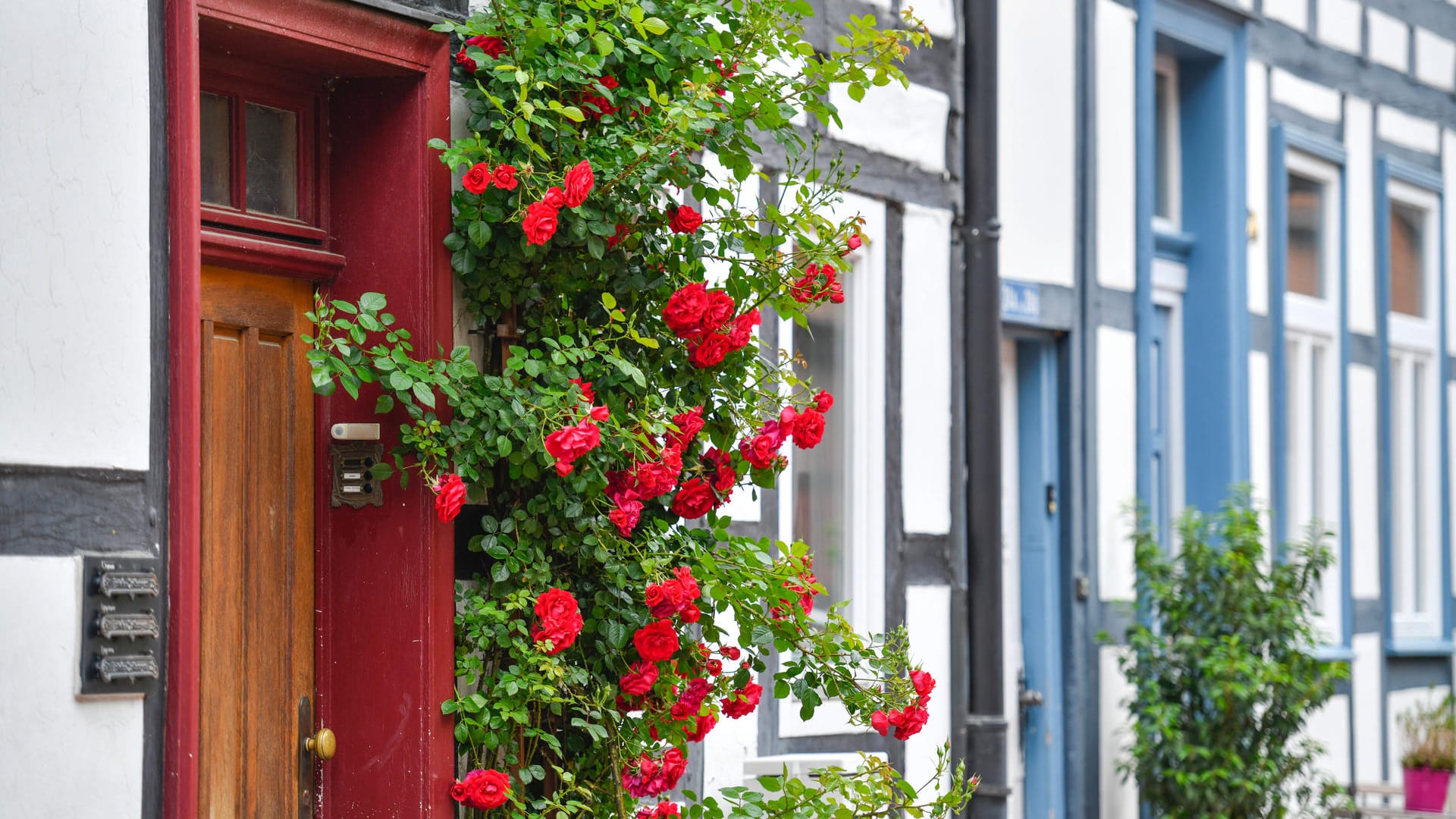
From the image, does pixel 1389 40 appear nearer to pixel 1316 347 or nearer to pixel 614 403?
pixel 1316 347

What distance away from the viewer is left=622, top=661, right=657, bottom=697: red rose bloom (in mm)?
4348

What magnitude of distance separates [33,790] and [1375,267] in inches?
379

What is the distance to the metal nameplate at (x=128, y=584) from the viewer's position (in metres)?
3.53

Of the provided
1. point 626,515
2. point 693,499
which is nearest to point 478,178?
point 626,515

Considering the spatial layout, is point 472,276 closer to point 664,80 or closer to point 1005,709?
point 664,80

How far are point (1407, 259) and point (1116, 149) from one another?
423 centimetres

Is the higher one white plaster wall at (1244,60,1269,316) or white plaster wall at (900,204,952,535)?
white plaster wall at (1244,60,1269,316)

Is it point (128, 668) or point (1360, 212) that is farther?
point (1360, 212)

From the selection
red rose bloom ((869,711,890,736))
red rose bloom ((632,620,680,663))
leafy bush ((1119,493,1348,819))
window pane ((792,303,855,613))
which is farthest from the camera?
leafy bush ((1119,493,1348,819))

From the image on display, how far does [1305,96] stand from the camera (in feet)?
34.2

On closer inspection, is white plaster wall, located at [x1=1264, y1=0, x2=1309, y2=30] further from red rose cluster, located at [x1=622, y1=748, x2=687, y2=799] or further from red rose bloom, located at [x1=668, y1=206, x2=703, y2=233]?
red rose cluster, located at [x1=622, y1=748, x2=687, y2=799]

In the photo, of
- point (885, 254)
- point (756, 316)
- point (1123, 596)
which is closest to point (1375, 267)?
point (1123, 596)

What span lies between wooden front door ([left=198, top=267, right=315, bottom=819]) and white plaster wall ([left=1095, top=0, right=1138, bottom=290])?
507cm

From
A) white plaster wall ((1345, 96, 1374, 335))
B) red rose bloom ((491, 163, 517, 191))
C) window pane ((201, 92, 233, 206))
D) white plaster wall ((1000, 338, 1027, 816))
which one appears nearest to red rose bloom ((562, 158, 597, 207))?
red rose bloom ((491, 163, 517, 191))
